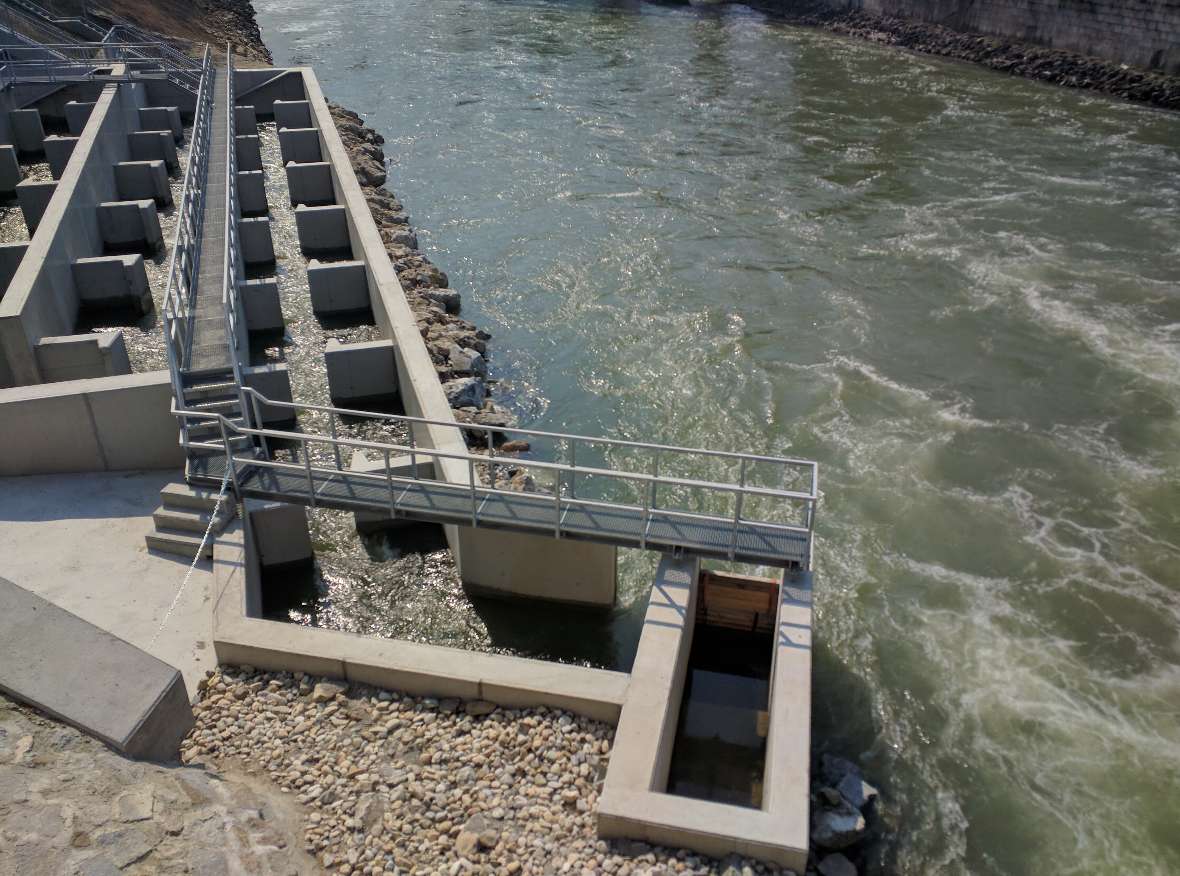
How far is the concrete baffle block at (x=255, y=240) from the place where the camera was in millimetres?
19156

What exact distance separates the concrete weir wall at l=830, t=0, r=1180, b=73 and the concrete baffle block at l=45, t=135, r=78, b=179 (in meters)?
36.9

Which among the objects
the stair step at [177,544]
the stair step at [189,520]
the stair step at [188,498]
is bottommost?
the stair step at [177,544]

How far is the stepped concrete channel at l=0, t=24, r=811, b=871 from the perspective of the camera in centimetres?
702

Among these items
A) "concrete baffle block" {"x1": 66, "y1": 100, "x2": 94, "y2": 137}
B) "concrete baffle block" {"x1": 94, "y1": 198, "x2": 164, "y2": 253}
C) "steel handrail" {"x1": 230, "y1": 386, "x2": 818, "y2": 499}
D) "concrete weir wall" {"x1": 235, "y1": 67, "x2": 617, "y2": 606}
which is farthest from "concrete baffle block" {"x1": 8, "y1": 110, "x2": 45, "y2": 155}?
"steel handrail" {"x1": 230, "y1": 386, "x2": 818, "y2": 499}

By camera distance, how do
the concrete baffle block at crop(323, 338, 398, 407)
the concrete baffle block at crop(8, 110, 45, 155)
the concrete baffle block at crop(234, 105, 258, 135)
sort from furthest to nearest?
the concrete baffle block at crop(234, 105, 258, 135) < the concrete baffle block at crop(8, 110, 45, 155) < the concrete baffle block at crop(323, 338, 398, 407)

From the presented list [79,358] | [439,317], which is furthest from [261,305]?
[79,358]

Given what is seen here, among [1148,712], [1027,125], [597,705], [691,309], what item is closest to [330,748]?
[597,705]

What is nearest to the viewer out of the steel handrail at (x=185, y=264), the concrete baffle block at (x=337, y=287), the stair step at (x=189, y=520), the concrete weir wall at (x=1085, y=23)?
the stair step at (x=189, y=520)

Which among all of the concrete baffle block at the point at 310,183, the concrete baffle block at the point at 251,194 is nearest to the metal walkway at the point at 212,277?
the concrete baffle block at the point at 251,194

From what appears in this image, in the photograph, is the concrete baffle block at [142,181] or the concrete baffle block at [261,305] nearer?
the concrete baffle block at [261,305]

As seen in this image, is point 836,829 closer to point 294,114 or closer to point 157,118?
point 157,118

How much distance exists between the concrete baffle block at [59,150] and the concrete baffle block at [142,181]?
1526mm

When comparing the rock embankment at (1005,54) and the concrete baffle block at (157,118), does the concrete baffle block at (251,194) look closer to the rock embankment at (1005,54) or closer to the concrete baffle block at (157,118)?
the concrete baffle block at (157,118)

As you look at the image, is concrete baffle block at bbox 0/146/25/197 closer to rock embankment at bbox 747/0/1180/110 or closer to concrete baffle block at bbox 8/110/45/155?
concrete baffle block at bbox 8/110/45/155
